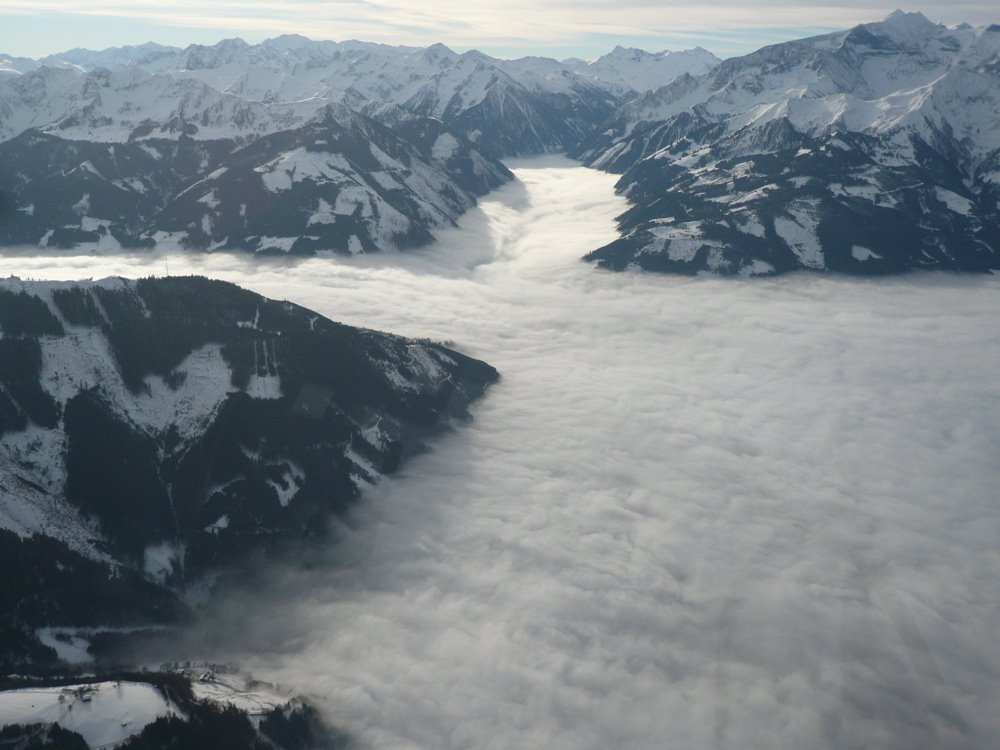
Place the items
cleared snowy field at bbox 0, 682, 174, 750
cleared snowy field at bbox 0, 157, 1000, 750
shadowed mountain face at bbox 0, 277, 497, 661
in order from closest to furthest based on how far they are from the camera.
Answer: cleared snowy field at bbox 0, 682, 174, 750 < cleared snowy field at bbox 0, 157, 1000, 750 < shadowed mountain face at bbox 0, 277, 497, 661

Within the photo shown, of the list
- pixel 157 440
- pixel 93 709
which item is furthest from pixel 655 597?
pixel 157 440

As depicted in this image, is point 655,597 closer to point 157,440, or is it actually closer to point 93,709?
point 93,709

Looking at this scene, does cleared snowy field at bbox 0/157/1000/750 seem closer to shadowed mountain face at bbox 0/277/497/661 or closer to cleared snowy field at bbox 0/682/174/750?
shadowed mountain face at bbox 0/277/497/661

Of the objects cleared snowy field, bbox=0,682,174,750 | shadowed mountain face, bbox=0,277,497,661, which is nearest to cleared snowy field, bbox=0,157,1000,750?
shadowed mountain face, bbox=0,277,497,661

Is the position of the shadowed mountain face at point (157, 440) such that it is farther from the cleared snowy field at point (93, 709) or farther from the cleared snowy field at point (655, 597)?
the cleared snowy field at point (93, 709)

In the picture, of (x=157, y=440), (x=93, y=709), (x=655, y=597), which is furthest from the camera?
(x=157, y=440)

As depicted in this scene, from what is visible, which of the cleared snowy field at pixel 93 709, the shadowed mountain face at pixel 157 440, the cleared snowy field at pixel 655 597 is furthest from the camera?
the shadowed mountain face at pixel 157 440

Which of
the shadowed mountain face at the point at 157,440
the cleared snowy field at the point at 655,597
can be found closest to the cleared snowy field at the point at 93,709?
the cleared snowy field at the point at 655,597

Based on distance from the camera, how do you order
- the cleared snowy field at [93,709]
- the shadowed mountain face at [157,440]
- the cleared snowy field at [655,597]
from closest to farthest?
the cleared snowy field at [93,709] < the cleared snowy field at [655,597] < the shadowed mountain face at [157,440]
